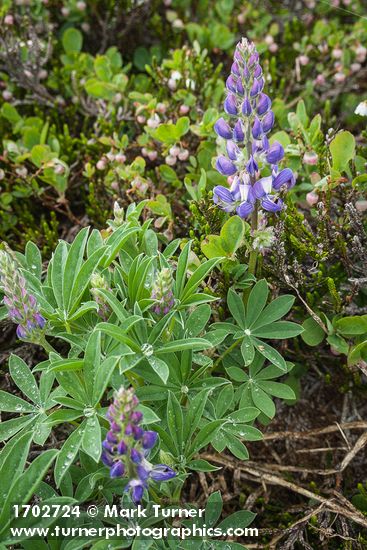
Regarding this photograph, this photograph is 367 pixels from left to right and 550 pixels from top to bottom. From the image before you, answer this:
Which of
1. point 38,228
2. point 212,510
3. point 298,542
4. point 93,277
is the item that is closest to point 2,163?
point 38,228

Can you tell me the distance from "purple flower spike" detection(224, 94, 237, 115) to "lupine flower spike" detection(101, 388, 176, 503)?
861 mm

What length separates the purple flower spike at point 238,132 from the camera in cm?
167

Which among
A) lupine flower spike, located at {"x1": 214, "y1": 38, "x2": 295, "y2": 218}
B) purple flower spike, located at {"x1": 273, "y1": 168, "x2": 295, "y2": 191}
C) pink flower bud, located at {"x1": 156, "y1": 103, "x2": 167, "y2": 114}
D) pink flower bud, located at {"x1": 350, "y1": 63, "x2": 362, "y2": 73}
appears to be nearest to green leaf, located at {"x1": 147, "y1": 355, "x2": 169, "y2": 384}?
lupine flower spike, located at {"x1": 214, "y1": 38, "x2": 295, "y2": 218}

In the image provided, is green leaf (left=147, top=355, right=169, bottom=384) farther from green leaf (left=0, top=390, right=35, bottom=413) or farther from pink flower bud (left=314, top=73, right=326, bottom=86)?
pink flower bud (left=314, top=73, right=326, bottom=86)

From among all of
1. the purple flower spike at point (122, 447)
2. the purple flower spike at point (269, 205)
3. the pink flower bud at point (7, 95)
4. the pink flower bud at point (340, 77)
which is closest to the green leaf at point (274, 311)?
the purple flower spike at point (269, 205)

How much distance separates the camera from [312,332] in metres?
2.00

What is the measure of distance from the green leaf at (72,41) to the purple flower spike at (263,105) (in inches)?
69.0

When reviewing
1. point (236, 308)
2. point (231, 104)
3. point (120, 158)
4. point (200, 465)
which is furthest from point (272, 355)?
point (120, 158)

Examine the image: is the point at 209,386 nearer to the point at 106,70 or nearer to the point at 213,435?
the point at 213,435

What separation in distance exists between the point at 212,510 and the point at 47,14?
2.64m

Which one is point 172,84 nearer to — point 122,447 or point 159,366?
point 159,366

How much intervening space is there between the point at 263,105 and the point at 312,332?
0.78 meters

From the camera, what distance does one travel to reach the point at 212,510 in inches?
66.7

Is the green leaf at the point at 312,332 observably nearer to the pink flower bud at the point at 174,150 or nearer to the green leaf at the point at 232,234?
the green leaf at the point at 232,234
